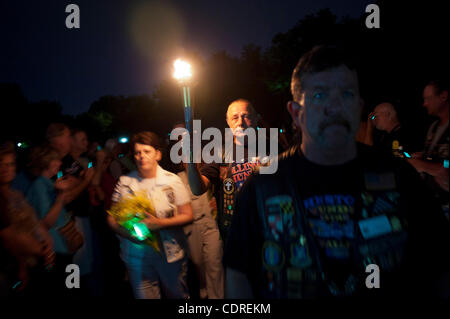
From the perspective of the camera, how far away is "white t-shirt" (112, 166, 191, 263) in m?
3.41

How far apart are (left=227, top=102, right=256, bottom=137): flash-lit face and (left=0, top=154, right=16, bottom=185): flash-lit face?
2.63 m

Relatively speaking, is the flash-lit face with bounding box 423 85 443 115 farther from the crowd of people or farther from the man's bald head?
the man's bald head

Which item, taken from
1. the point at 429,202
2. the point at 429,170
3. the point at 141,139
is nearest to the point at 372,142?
the point at 429,170

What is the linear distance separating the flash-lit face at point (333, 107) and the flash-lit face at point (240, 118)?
2249 millimetres

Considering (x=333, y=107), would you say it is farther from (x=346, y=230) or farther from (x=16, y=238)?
(x=16, y=238)

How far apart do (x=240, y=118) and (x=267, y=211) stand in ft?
8.04

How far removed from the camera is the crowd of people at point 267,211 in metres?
1.60

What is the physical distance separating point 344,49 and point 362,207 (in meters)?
0.97

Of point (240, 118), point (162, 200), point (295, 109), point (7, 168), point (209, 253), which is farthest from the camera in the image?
point (209, 253)

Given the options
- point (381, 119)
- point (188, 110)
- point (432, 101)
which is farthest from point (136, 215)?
point (381, 119)

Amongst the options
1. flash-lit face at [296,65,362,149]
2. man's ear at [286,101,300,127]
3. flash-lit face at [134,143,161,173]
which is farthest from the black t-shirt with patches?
flash-lit face at [134,143,161,173]

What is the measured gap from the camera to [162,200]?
351cm
